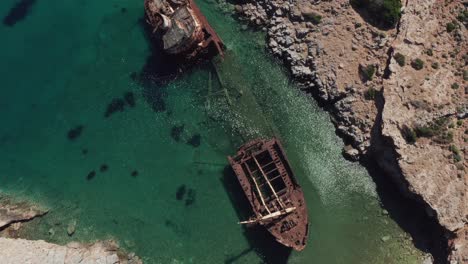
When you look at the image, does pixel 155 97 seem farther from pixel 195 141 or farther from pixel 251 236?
pixel 251 236

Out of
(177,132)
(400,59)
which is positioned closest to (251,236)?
(177,132)

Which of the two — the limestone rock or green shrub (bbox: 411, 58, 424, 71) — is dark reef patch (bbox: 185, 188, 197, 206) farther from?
green shrub (bbox: 411, 58, 424, 71)

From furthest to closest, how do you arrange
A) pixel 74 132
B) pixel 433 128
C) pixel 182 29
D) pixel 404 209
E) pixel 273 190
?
pixel 74 132
pixel 404 209
pixel 182 29
pixel 273 190
pixel 433 128

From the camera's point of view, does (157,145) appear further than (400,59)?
Yes

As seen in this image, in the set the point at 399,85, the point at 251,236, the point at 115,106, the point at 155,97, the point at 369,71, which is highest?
the point at 369,71

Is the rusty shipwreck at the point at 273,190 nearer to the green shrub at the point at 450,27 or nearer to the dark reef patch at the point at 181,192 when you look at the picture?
the dark reef patch at the point at 181,192

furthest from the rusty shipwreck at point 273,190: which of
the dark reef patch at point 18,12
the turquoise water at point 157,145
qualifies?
the dark reef patch at point 18,12
